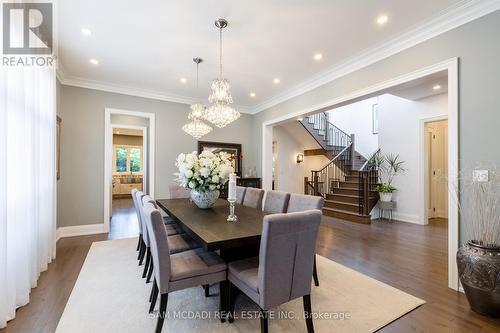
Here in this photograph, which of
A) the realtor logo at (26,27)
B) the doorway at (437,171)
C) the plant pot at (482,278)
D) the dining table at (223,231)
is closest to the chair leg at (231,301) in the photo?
the dining table at (223,231)

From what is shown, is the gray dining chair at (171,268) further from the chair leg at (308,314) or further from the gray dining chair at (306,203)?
the gray dining chair at (306,203)

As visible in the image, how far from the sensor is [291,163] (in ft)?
27.2

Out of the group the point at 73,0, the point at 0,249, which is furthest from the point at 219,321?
the point at 73,0

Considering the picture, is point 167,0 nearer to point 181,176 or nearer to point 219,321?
point 181,176

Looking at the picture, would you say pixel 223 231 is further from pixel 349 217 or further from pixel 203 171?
pixel 349 217

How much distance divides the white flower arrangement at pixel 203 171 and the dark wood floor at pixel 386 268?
1.68 metres

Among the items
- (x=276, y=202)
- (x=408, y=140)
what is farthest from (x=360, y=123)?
(x=276, y=202)

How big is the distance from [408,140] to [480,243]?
14.0 feet

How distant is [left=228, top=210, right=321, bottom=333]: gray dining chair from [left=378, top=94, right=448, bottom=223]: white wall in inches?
202

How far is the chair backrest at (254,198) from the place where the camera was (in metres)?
3.37

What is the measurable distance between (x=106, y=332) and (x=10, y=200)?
1433 mm

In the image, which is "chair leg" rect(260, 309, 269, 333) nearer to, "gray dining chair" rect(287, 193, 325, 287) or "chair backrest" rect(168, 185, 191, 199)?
"gray dining chair" rect(287, 193, 325, 287)

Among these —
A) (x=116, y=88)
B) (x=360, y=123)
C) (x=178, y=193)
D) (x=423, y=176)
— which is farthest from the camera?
(x=360, y=123)

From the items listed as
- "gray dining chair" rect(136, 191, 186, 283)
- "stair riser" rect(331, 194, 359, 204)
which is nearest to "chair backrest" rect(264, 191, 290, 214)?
"gray dining chair" rect(136, 191, 186, 283)
